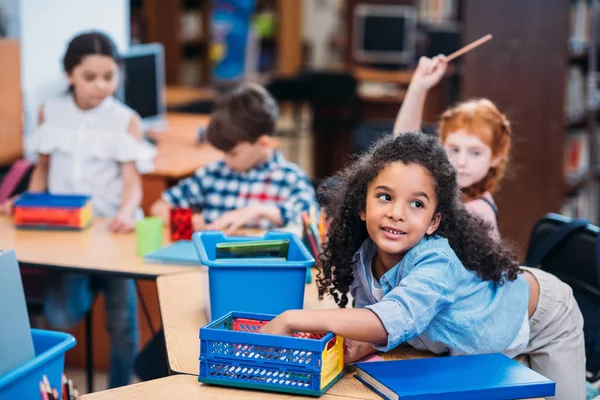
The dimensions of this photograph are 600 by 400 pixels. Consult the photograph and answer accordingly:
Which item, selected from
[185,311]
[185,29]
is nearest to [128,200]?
[185,311]

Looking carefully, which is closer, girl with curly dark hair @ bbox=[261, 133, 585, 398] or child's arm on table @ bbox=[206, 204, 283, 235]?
girl with curly dark hair @ bbox=[261, 133, 585, 398]

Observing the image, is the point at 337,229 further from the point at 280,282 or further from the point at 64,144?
the point at 64,144

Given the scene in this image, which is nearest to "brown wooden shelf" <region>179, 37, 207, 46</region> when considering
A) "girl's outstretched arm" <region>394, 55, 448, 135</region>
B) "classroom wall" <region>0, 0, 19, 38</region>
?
"classroom wall" <region>0, 0, 19, 38</region>

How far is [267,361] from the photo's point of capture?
1628 millimetres

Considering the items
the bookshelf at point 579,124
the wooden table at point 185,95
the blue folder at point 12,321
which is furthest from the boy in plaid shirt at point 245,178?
the wooden table at point 185,95

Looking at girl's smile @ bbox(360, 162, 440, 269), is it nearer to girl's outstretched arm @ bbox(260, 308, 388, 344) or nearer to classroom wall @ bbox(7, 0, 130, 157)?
girl's outstretched arm @ bbox(260, 308, 388, 344)

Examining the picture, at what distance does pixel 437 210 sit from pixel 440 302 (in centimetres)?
20

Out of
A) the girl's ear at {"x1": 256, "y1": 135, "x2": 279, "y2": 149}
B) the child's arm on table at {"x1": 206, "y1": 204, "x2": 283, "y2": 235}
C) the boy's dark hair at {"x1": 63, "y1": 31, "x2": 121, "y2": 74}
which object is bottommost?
the child's arm on table at {"x1": 206, "y1": 204, "x2": 283, "y2": 235}

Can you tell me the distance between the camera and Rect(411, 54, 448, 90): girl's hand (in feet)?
8.22

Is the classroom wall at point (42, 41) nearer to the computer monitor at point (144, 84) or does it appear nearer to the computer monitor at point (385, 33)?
the computer monitor at point (144, 84)

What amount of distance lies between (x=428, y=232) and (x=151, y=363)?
1.33 m

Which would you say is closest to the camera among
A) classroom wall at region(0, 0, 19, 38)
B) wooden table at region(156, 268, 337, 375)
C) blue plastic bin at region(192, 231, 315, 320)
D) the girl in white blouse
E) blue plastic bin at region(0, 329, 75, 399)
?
blue plastic bin at region(0, 329, 75, 399)

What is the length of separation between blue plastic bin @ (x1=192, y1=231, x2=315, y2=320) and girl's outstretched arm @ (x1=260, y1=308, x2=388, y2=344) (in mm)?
249

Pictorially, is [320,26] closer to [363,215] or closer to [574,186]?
[574,186]
